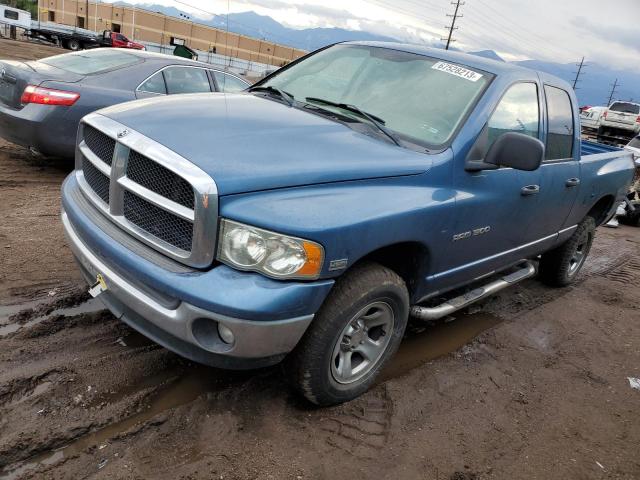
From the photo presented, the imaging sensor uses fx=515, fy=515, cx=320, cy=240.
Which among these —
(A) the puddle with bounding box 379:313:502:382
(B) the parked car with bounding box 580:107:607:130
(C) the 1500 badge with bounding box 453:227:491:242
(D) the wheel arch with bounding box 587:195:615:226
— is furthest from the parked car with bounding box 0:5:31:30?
(C) the 1500 badge with bounding box 453:227:491:242

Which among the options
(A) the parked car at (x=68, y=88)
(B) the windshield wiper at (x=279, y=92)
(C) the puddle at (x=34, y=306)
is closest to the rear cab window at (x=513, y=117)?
(B) the windshield wiper at (x=279, y=92)

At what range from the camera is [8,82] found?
5953 millimetres

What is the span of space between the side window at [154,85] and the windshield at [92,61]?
1.10 ft

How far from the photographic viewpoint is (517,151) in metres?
2.98

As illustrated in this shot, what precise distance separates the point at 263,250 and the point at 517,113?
7.62 ft

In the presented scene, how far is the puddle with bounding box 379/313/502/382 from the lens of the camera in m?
3.54

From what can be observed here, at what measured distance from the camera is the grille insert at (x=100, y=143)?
8.98 feet

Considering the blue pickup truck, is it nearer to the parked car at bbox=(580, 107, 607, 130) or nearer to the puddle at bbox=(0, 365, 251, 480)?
the puddle at bbox=(0, 365, 251, 480)

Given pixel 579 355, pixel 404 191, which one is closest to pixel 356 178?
pixel 404 191

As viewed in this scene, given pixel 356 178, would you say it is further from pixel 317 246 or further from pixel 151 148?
pixel 151 148

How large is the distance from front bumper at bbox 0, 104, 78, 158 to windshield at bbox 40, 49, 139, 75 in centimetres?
76

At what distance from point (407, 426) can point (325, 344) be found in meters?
0.78

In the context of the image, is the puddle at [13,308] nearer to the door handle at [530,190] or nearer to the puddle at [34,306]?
the puddle at [34,306]

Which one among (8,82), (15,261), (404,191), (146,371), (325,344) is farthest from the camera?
(8,82)
